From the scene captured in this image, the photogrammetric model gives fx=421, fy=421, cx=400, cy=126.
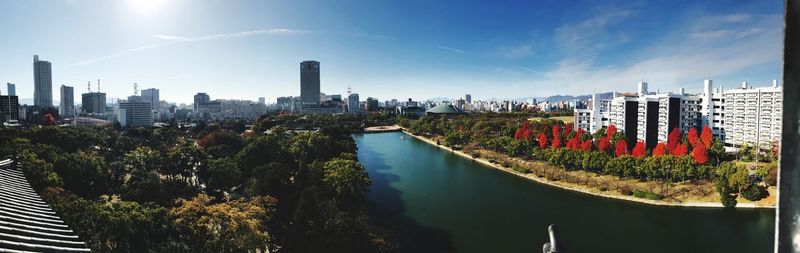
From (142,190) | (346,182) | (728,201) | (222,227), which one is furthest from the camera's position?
(728,201)

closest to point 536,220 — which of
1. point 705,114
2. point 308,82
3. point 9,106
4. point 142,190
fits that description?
point 142,190

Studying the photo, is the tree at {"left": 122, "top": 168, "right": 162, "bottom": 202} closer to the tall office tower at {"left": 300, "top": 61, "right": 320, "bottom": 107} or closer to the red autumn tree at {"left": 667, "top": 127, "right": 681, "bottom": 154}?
the red autumn tree at {"left": 667, "top": 127, "right": 681, "bottom": 154}

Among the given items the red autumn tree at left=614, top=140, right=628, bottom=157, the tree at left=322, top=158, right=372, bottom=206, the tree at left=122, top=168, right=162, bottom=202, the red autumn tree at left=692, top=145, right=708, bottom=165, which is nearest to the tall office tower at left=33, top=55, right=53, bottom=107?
the tree at left=122, top=168, right=162, bottom=202

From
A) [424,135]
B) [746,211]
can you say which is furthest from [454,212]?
[424,135]

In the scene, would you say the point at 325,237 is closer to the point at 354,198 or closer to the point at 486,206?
the point at 354,198

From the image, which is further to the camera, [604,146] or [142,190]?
[604,146]

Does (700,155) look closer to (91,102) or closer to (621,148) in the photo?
(621,148)

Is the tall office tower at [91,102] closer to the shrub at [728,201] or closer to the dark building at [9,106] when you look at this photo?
the dark building at [9,106]
